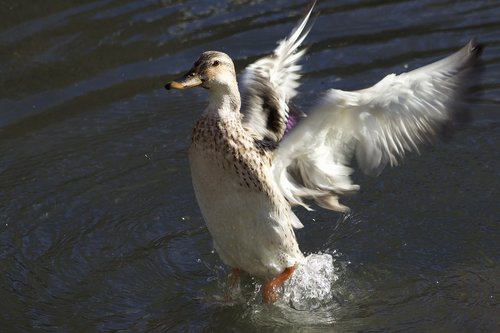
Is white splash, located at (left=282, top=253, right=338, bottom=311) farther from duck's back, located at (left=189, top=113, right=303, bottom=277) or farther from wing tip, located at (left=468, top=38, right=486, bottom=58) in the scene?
wing tip, located at (left=468, top=38, right=486, bottom=58)

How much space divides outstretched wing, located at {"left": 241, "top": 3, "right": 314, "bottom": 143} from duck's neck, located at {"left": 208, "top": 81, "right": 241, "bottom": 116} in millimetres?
429

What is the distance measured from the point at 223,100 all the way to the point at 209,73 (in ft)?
0.82

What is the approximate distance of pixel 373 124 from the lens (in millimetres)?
6375

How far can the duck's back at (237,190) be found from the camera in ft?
22.1

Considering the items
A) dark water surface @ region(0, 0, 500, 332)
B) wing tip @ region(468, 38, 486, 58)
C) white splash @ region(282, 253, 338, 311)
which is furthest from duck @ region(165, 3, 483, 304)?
dark water surface @ region(0, 0, 500, 332)

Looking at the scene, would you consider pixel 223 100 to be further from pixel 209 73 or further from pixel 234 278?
pixel 234 278

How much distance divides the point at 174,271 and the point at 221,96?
1536mm

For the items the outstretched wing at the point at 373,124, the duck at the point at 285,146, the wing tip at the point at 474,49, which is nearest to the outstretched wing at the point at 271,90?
the duck at the point at 285,146

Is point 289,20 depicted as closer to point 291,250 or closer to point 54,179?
point 54,179

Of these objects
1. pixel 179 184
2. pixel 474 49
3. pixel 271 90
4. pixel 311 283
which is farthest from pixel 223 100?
pixel 179 184

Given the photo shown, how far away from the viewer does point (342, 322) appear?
6.79m

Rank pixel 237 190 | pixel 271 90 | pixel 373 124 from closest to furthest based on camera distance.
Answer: pixel 373 124, pixel 237 190, pixel 271 90

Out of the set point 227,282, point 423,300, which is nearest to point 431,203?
point 423,300

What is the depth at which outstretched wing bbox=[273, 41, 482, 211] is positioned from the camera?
19.9 ft
